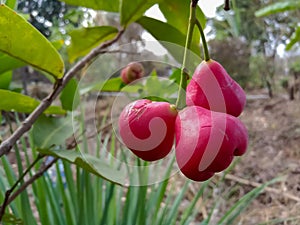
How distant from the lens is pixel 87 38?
588 millimetres

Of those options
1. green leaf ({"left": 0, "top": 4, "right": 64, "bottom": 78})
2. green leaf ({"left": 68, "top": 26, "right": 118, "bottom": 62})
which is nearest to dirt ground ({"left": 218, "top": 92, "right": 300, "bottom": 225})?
green leaf ({"left": 68, "top": 26, "right": 118, "bottom": 62})

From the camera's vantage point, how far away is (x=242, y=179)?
222cm

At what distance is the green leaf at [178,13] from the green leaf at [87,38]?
4.9 inches

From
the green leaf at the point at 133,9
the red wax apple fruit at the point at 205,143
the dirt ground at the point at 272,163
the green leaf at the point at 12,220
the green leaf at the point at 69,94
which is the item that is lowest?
the dirt ground at the point at 272,163

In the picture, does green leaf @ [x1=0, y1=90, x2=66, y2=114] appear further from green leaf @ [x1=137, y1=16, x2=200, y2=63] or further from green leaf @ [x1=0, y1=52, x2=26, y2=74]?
green leaf @ [x1=137, y1=16, x2=200, y2=63]

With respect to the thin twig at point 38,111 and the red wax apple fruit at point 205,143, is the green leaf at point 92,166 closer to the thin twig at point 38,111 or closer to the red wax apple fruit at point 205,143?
the thin twig at point 38,111

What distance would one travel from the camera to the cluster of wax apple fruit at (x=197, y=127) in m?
0.25

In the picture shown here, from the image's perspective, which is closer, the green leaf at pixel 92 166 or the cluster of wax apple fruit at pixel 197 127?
the cluster of wax apple fruit at pixel 197 127

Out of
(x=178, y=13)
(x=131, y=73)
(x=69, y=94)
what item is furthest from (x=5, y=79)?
(x=178, y=13)

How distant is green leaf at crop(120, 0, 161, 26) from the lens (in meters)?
0.46

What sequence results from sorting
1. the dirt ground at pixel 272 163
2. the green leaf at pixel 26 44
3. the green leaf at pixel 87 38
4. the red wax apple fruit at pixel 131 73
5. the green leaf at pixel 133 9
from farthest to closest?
1. the dirt ground at pixel 272 163
2. the red wax apple fruit at pixel 131 73
3. the green leaf at pixel 87 38
4. the green leaf at pixel 133 9
5. the green leaf at pixel 26 44

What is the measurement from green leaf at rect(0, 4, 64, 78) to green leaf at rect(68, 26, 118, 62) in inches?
4.7

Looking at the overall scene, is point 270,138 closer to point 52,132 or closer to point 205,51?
point 52,132

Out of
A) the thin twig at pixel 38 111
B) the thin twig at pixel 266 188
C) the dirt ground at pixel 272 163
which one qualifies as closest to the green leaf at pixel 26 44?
the thin twig at pixel 38 111
